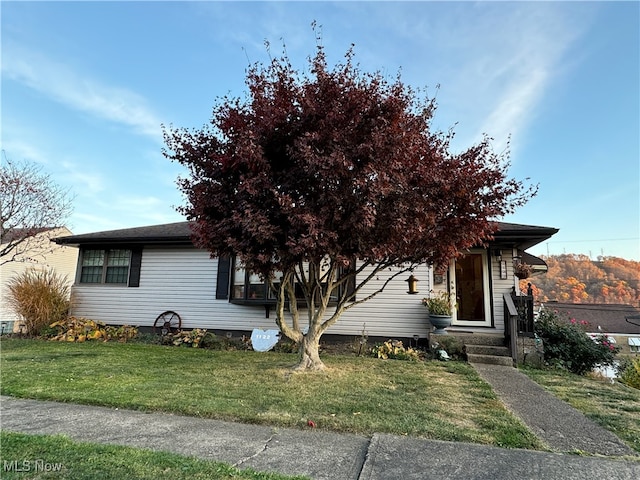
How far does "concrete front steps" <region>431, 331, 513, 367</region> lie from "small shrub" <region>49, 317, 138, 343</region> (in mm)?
8203

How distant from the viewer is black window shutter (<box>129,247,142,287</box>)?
1079cm

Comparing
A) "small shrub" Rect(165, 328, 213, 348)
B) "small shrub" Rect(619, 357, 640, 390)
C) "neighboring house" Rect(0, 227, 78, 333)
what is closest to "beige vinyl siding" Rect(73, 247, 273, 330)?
"small shrub" Rect(165, 328, 213, 348)

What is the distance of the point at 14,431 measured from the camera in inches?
130

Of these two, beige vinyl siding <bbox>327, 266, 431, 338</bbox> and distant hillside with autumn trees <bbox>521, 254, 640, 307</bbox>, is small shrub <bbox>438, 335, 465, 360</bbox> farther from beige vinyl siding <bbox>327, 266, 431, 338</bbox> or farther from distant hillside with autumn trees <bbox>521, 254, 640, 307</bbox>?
distant hillside with autumn trees <bbox>521, 254, 640, 307</bbox>

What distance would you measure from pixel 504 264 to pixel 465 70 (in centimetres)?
482

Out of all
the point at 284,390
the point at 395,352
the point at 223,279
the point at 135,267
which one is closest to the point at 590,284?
the point at 395,352

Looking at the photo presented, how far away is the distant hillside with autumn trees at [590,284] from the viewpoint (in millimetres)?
24406

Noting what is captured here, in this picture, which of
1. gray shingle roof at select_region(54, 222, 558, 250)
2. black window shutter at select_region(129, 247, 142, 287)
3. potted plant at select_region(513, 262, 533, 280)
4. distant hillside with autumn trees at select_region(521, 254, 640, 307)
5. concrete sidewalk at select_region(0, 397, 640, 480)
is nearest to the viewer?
concrete sidewalk at select_region(0, 397, 640, 480)

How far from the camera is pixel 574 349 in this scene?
283 inches

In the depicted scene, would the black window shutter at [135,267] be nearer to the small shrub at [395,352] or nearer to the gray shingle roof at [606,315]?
the small shrub at [395,352]

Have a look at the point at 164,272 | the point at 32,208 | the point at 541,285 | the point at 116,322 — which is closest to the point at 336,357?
the point at 164,272

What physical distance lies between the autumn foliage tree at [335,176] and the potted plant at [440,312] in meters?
2.85

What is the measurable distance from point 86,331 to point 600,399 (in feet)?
37.5

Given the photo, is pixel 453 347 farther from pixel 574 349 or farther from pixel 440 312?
pixel 574 349
